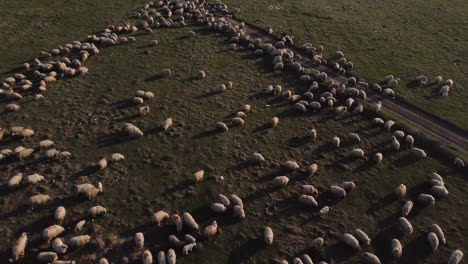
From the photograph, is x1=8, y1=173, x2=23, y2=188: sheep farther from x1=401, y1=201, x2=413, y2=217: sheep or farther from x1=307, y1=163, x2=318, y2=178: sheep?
x1=401, y1=201, x2=413, y2=217: sheep

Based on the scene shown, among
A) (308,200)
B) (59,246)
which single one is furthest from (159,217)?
(308,200)

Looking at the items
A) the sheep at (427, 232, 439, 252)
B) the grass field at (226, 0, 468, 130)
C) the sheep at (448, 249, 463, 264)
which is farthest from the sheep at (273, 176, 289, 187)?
the grass field at (226, 0, 468, 130)

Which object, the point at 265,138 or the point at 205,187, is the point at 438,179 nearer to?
the point at 265,138

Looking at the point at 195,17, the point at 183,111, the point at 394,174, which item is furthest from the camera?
the point at 195,17

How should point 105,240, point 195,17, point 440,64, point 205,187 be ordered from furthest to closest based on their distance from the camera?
point 195,17 < point 440,64 < point 205,187 < point 105,240

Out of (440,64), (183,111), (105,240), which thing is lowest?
(105,240)

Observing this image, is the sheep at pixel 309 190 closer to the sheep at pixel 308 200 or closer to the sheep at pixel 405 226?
the sheep at pixel 308 200

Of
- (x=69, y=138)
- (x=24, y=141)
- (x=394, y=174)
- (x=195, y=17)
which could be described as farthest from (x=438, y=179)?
(x=195, y=17)

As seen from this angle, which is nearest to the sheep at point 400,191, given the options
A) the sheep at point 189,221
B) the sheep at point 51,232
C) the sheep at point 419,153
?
the sheep at point 419,153
